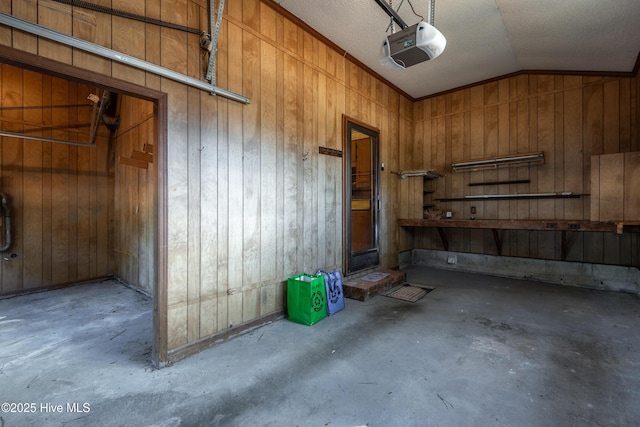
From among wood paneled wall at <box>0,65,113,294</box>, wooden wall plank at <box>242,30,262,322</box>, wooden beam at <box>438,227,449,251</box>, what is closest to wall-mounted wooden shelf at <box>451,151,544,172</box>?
wooden beam at <box>438,227,449,251</box>

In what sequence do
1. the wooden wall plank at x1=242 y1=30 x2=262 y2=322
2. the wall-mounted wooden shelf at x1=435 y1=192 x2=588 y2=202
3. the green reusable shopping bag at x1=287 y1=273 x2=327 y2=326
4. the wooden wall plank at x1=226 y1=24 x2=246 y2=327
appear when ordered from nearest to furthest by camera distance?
the wooden wall plank at x1=226 y1=24 x2=246 y2=327 < the wooden wall plank at x1=242 y1=30 x2=262 y2=322 < the green reusable shopping bag at x1=287 y1=273 x2=327 y2=326 < the wall-mounted wooden shelf at x1=435 y1=192 x2=588 y2=202

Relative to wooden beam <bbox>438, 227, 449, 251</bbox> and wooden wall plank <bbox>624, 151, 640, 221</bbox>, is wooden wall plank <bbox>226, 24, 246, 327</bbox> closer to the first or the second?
wooden beam <bbox>438, 227, 449, 251</bbox>

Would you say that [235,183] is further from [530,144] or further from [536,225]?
[530,144]

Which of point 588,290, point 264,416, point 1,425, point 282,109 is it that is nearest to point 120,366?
point 1,425

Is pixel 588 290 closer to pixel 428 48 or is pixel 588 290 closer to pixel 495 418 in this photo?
pixel 495 418

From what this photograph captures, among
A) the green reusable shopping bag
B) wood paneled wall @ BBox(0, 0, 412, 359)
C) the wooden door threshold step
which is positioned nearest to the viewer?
wood paneled wall @ BBox(0, 0, 412, 359)

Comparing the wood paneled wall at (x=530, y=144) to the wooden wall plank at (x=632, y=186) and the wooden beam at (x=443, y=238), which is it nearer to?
the wooden beam at (x=443, y=238)

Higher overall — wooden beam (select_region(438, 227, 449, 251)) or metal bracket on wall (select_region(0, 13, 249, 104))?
metal bracket on wall (select_region(0, 13, 249, 104))

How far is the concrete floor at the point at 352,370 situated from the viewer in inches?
63.9

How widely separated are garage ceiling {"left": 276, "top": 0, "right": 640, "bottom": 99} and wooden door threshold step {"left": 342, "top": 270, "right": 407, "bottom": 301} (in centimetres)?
325

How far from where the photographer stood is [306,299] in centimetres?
289

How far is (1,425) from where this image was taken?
5.09 ft

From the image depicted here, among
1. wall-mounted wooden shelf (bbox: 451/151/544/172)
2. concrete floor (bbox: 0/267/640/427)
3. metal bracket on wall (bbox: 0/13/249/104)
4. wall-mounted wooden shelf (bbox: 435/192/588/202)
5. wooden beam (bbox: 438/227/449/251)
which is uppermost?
metal bracket on wall (bbox: 0/13/249/104)

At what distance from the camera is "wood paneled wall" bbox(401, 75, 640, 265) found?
406 cm
